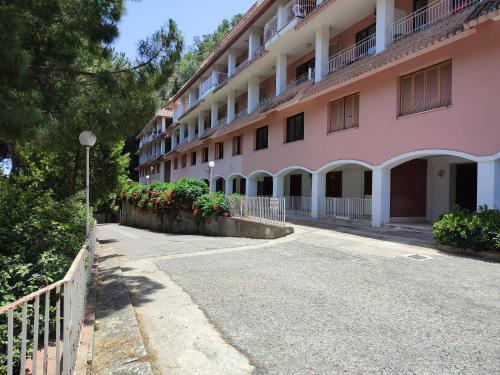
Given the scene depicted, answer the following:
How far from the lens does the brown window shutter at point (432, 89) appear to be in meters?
11.8

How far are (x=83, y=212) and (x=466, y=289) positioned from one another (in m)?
7.95

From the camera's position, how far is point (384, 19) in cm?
1367

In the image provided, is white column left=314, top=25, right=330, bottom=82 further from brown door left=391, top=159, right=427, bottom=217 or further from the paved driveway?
the paved driveway

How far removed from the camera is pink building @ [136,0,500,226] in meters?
10.5

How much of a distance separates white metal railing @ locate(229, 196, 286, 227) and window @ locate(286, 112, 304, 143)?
4922 millimetres

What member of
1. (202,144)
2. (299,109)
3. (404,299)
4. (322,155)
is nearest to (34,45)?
(404,299)

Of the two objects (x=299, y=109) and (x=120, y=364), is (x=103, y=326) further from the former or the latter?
(x=299, y=109)

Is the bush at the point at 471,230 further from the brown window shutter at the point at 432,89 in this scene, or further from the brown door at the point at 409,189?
the brown door at the point at 409,189

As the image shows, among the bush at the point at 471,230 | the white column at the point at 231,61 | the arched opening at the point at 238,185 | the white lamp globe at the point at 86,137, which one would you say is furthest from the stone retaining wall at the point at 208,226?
the white column at the point at 231,61

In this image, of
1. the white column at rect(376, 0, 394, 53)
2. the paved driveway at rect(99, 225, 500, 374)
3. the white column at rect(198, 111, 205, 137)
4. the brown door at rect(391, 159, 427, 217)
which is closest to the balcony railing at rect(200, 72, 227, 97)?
the white column at rect(198, 111, 205, 137)

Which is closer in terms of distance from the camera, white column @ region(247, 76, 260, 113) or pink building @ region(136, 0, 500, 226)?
pink building @ region(136, 0, 500, 226)

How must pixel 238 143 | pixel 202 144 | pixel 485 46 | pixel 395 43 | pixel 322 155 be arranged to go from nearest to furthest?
pixel 485 46
pixel 395 43
pixel 322 155
pixel 238 143
pixel 202 144

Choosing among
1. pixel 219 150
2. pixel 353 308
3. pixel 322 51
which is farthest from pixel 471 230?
pixel 219 150

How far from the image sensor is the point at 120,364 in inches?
144
